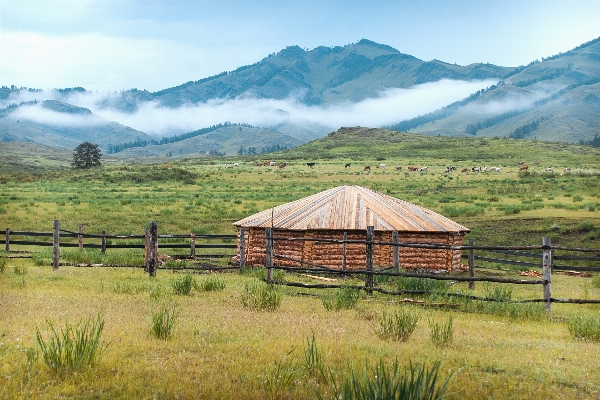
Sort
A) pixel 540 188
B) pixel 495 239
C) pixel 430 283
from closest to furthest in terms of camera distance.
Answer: pixel 430 283 < pixel 495 239 < pixel 540 188

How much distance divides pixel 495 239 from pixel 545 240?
2044 cm

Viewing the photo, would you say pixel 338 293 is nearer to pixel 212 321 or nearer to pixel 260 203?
pixel 212 321

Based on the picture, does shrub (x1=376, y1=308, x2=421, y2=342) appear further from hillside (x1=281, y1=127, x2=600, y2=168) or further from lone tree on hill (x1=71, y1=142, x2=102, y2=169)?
lone tree on hill (x1=71, y1=142, x2=102, y2=169)

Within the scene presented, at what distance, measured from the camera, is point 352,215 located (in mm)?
23859

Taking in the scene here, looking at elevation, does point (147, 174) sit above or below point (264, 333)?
above

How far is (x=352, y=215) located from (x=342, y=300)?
11.8 m

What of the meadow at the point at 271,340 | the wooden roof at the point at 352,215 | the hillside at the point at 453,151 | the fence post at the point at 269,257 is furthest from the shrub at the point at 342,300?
the hillside at the point at 453,151

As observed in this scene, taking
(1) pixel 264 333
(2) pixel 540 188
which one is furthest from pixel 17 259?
(2) pixel 540 188

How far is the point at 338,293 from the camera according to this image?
12.5 meters

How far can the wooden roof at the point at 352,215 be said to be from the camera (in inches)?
915

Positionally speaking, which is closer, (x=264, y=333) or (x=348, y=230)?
(x=264, y=333)

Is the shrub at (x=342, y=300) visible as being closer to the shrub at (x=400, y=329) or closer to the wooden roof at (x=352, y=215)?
the shrub at (x=400, y=329)

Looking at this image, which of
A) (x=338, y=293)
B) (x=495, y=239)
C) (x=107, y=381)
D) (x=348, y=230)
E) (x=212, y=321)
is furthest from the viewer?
(x=495, y=239)

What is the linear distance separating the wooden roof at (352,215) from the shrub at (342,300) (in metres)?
10.1
